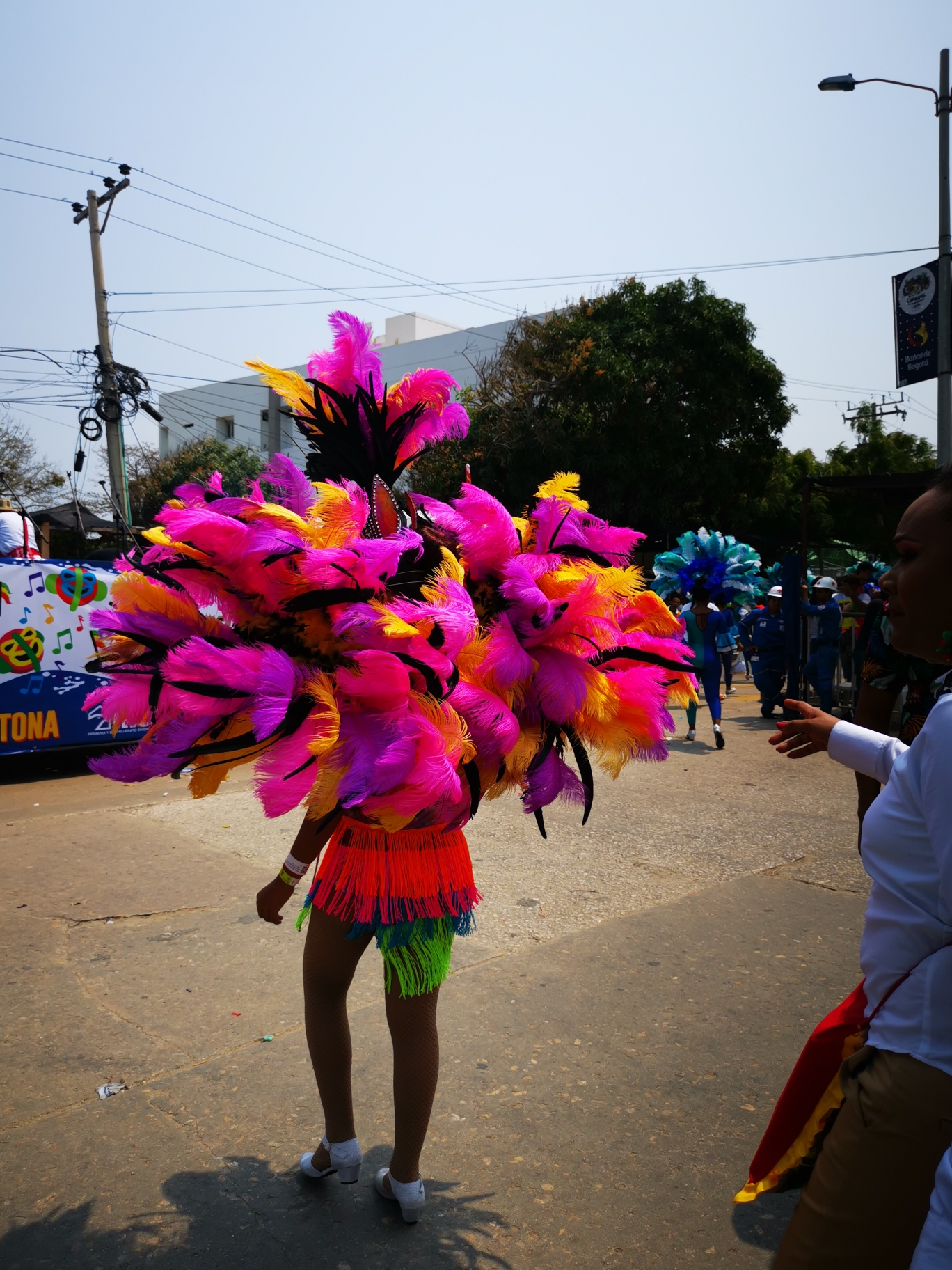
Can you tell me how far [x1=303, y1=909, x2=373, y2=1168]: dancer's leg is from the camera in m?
2.42

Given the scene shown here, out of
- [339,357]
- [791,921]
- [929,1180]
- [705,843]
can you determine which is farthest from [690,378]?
[929,1180]

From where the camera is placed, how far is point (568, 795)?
102 inches

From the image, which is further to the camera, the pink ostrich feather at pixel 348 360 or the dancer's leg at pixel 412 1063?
the pink ostrich feather at pixel 348 360

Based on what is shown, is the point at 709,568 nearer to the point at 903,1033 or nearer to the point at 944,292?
the point at 944,292

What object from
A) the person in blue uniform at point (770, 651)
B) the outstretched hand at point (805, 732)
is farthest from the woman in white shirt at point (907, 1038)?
the person in blue uniform at point (770, 651)

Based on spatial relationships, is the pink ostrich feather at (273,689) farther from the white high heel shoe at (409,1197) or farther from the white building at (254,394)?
the white building at (254,394)

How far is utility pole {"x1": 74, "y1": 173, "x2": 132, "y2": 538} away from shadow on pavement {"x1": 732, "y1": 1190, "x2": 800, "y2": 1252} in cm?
1708

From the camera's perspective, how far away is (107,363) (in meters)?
19.6

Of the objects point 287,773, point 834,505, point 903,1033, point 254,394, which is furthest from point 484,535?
point 254,394

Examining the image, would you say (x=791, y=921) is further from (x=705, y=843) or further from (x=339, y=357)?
(x=339, y=357)

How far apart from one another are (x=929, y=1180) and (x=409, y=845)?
132 centimetres

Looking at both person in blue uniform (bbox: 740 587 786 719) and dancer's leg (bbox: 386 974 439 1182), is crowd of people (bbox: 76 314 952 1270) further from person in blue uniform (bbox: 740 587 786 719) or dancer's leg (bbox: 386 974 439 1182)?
person in blue uniform (bbox: 740 587 786 719)

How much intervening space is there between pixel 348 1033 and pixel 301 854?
48 cm

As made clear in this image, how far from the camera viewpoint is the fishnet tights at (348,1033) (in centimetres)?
242
